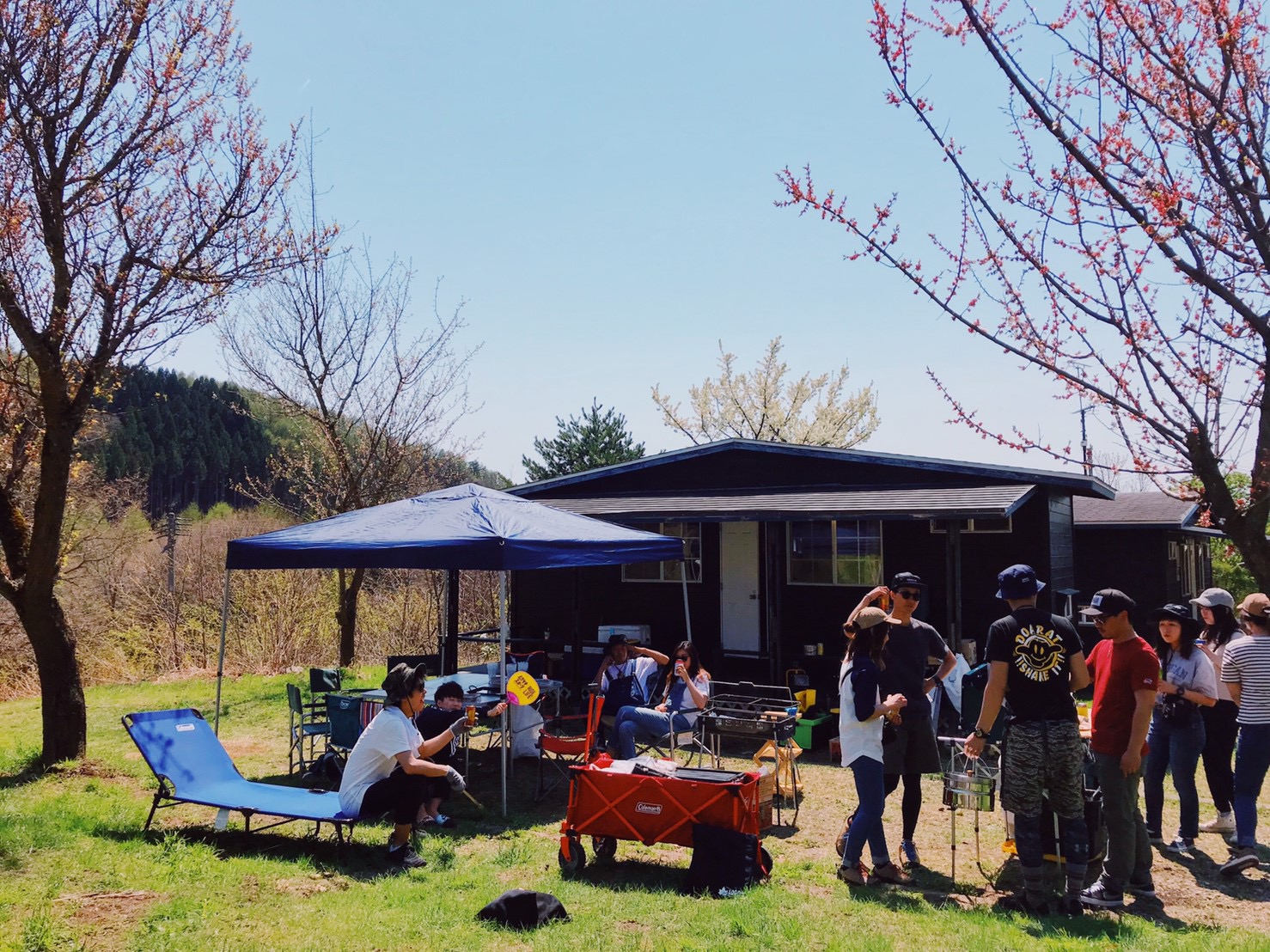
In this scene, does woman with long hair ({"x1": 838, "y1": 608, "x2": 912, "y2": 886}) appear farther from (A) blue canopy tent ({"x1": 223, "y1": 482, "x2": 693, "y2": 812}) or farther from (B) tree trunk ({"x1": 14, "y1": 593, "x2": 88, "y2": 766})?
(B) tree trunk ({"x1": 14, "y1": 593, "x2": 88, "y2": 766})

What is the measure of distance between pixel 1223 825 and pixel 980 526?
7.33 meters

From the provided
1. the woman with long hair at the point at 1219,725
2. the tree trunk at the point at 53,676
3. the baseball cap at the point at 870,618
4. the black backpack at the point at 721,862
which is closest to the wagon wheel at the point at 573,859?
the black backpack at the point at 721,862

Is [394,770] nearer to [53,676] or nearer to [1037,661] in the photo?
[1037,661]

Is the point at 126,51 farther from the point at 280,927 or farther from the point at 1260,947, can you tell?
the point at 1260,947

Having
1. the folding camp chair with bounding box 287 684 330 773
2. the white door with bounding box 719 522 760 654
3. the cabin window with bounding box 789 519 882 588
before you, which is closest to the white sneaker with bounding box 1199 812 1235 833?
the folding camp chair with bounding box 287 684 330 773

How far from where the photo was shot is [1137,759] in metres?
4.79

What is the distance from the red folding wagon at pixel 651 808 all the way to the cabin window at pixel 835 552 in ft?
28.1

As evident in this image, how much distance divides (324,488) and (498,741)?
26.0ft

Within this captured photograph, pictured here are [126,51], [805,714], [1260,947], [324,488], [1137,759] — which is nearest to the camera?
[1260,947]

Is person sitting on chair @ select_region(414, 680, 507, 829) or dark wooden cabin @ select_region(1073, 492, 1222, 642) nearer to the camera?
person sitting on chair @ select_region(414, 680, 507, 829)

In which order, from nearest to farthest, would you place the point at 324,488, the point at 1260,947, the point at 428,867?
the point at 1260,947, the point at 428,867, the point at 324,488

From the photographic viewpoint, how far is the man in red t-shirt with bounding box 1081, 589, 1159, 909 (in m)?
4.82

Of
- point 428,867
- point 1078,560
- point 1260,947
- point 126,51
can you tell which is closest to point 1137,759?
point 1260,947

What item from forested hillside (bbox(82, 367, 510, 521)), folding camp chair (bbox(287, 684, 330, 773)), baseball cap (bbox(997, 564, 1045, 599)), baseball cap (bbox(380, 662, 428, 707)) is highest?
forested hillside (bbox(82, 367, 510, 521))
